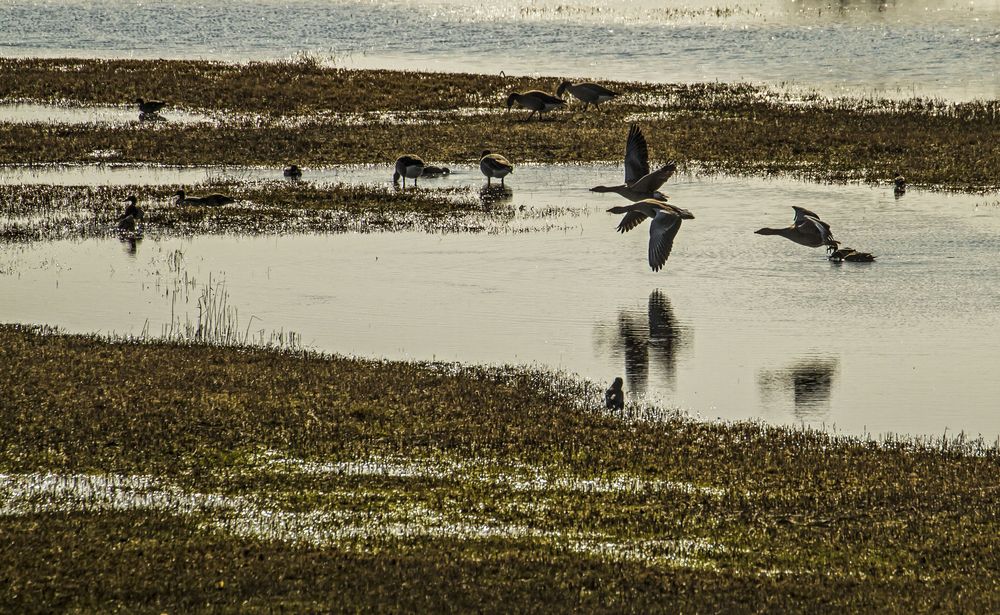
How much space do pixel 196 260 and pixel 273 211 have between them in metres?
4.43

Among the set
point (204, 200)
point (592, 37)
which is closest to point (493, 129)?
point (204, 200)

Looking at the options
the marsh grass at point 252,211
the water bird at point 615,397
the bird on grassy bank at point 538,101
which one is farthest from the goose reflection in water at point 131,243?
the bird on grassy bank at point 538,101

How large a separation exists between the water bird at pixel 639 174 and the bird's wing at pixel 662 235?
6.34 feet

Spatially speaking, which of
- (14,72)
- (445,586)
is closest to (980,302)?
(445,586)

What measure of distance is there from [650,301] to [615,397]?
5.83m

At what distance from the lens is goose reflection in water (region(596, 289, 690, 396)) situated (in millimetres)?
16527

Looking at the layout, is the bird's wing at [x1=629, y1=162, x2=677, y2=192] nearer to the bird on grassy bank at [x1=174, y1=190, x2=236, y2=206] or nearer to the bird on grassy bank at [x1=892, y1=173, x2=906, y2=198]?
the bird on grassy bank at [x1=892, y1=173, x2=906, y2=198]

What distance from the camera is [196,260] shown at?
23109mm

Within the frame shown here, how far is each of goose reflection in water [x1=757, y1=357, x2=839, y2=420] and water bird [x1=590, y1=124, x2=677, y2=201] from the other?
664 cm

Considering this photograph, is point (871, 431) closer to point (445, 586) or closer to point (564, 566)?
point (564, 566)

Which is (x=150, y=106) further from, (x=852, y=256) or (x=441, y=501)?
(x=441, y=501)

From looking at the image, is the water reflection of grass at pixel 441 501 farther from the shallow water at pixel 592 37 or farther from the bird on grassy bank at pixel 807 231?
the shallow water at pixel 592 37

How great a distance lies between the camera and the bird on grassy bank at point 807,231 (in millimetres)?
22484

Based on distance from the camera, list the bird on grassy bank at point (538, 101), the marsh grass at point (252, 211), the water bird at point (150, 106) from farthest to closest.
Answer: the bird on grassy bank at point (538, 101) → the water bird at point (150, 106) → the marsh grass at point (252, 211)
